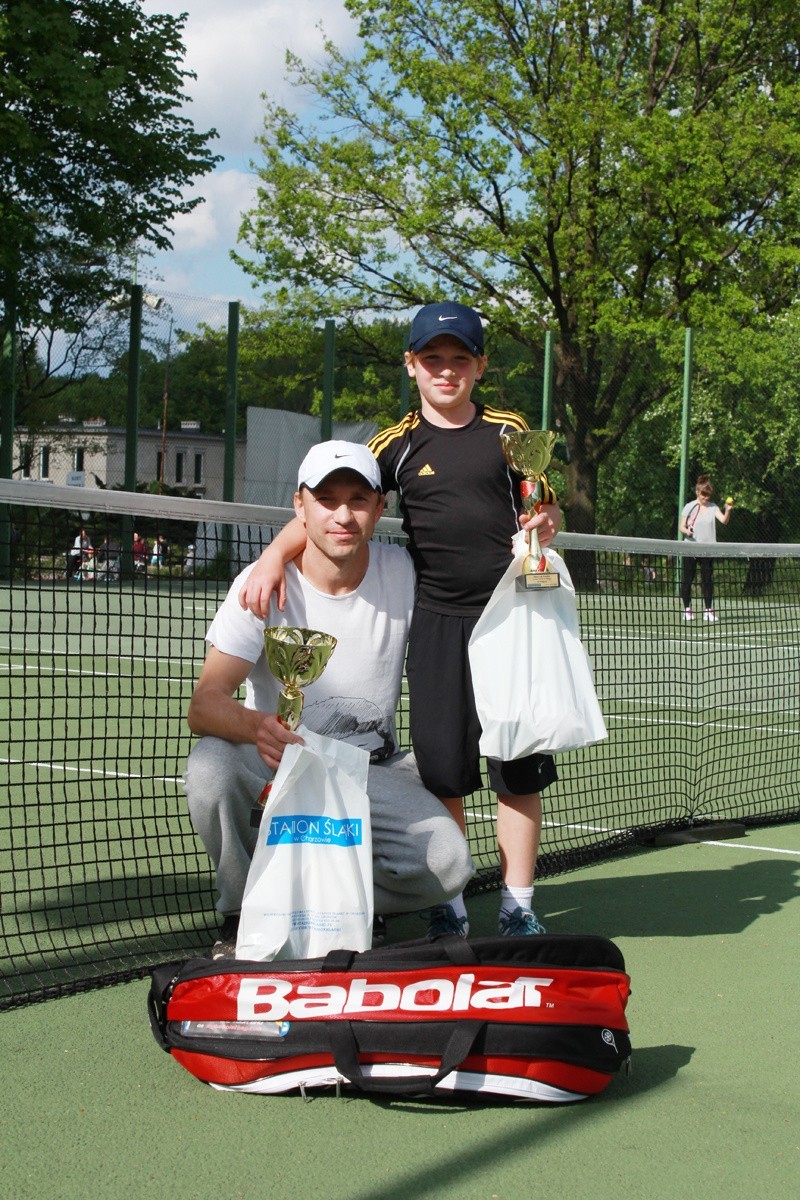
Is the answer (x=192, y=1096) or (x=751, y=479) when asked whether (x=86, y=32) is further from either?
(x=192, y=1096)

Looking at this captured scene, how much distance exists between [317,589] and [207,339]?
13407 millimetres

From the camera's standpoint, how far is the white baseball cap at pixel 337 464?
3424mm

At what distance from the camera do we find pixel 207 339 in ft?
54.3

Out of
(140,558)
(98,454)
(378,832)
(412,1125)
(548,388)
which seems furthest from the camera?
(548,388)

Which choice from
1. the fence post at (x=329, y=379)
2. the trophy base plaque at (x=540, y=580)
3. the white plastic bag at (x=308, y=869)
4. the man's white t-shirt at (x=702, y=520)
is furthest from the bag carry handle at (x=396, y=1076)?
the fence post at (x=329, y=379)

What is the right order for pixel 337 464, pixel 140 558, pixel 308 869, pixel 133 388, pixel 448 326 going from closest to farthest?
pixel 308 869 < pixel 337 464 < pixel 448 326 < pixel 140 558 < pixel 133 388

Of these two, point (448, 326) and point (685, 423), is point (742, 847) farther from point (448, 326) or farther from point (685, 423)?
point (685, 423)

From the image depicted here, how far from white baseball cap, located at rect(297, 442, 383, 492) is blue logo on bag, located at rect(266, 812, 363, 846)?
32.1 inches

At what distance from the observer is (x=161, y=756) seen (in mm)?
5602

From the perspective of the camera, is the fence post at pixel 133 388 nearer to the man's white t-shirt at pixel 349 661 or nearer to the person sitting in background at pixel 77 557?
the person sitting in background at pixel 77 557

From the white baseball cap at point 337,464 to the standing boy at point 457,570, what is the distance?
0.97 feet

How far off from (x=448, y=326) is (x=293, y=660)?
104 cm

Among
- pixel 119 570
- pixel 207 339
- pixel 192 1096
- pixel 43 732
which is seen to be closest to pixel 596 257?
pixel 207 339

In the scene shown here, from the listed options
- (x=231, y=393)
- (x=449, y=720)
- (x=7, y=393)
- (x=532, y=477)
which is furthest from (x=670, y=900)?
(x=231, y=393)
